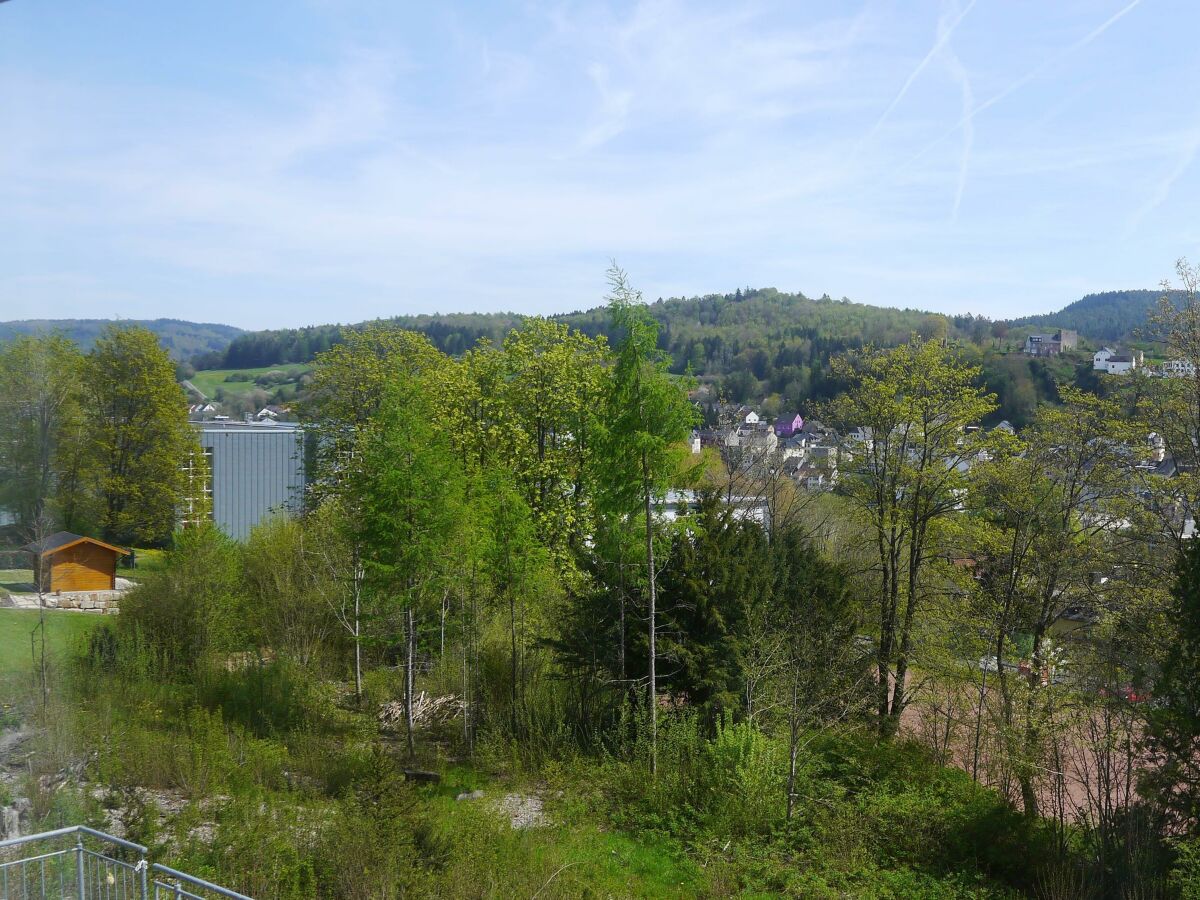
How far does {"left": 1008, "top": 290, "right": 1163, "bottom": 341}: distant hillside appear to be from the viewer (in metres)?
12.5

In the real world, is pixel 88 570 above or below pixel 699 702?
above

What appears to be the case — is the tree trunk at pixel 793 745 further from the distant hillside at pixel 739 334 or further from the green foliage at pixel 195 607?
the green foliage at pixel 195 607

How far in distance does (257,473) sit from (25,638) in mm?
17319

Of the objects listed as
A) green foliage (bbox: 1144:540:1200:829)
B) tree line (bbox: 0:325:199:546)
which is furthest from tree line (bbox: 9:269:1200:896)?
tree line (bbox: 0:325:199:546)

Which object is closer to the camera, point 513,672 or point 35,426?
point 35,426

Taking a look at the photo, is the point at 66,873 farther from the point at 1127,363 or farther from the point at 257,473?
the point at 257,473

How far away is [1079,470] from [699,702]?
22.5ft

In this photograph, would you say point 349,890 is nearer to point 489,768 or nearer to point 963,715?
point 489,768

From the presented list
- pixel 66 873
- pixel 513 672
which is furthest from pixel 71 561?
pixel 513 672

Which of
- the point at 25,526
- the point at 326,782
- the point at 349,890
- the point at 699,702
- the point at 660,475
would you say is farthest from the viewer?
the point at 699,702

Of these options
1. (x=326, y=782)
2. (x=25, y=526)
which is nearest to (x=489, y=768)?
(x=326, y=782)

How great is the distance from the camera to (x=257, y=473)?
2250 centimetres

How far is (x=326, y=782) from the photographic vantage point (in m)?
10.5

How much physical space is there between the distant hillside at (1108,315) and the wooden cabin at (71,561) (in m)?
13.1
